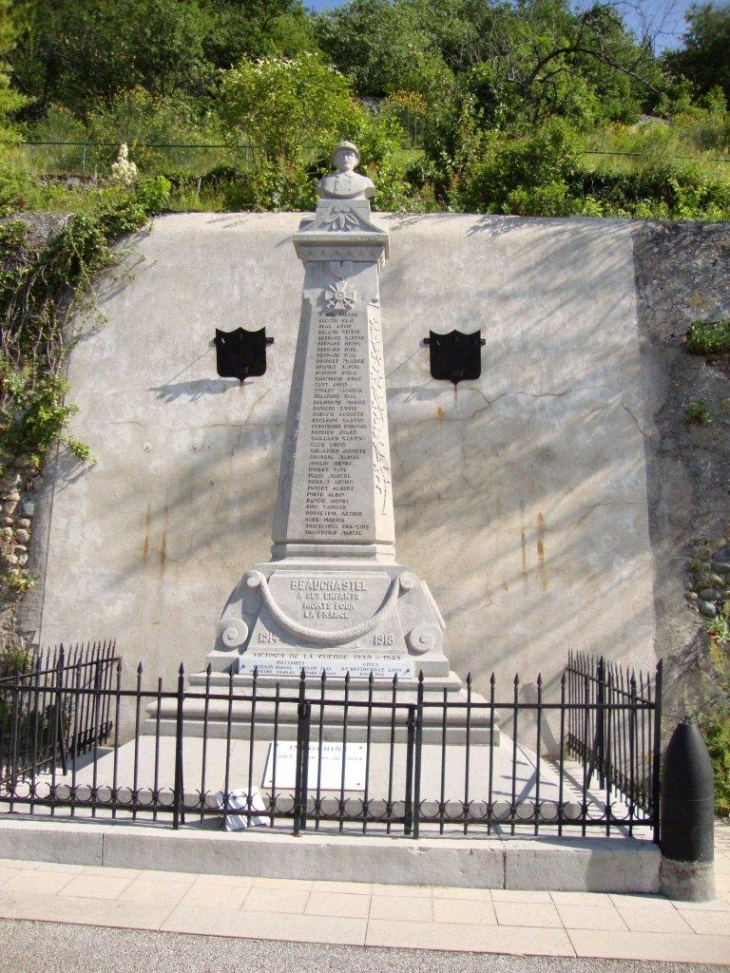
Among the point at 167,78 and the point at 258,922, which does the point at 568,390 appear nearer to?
the point at 258,922

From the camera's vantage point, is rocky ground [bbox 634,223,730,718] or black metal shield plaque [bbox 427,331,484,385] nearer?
rocky ground [bbox 634,223,730,718]

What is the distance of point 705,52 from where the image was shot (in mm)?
26281

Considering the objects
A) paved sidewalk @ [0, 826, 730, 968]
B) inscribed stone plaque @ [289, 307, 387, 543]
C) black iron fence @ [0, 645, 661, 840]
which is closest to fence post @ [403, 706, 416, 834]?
black iron fence @ [0, 645, 661, 840]

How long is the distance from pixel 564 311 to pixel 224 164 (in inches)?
226

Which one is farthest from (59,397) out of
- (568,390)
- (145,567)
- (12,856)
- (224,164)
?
(12,856)

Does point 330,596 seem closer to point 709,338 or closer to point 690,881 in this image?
point 690,881

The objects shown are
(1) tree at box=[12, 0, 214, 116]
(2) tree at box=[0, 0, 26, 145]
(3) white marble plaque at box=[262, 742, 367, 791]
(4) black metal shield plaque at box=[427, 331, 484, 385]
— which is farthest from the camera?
(1) tree at box=[12, 0, 214, 116]

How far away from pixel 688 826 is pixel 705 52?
26.9 m

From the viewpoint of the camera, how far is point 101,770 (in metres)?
5.93

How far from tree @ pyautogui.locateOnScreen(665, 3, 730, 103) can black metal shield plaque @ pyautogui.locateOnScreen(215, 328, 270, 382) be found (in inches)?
802

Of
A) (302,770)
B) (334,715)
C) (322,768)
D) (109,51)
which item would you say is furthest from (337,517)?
Answer: (109,51)

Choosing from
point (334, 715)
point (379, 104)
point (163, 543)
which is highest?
point (379, 104)

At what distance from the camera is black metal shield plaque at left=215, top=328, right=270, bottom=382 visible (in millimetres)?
10328

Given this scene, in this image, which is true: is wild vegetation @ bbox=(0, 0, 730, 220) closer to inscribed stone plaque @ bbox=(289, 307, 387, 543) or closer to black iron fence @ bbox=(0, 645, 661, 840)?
inscribed stone plaque @ bbox=(289, 307, 387, 543)
